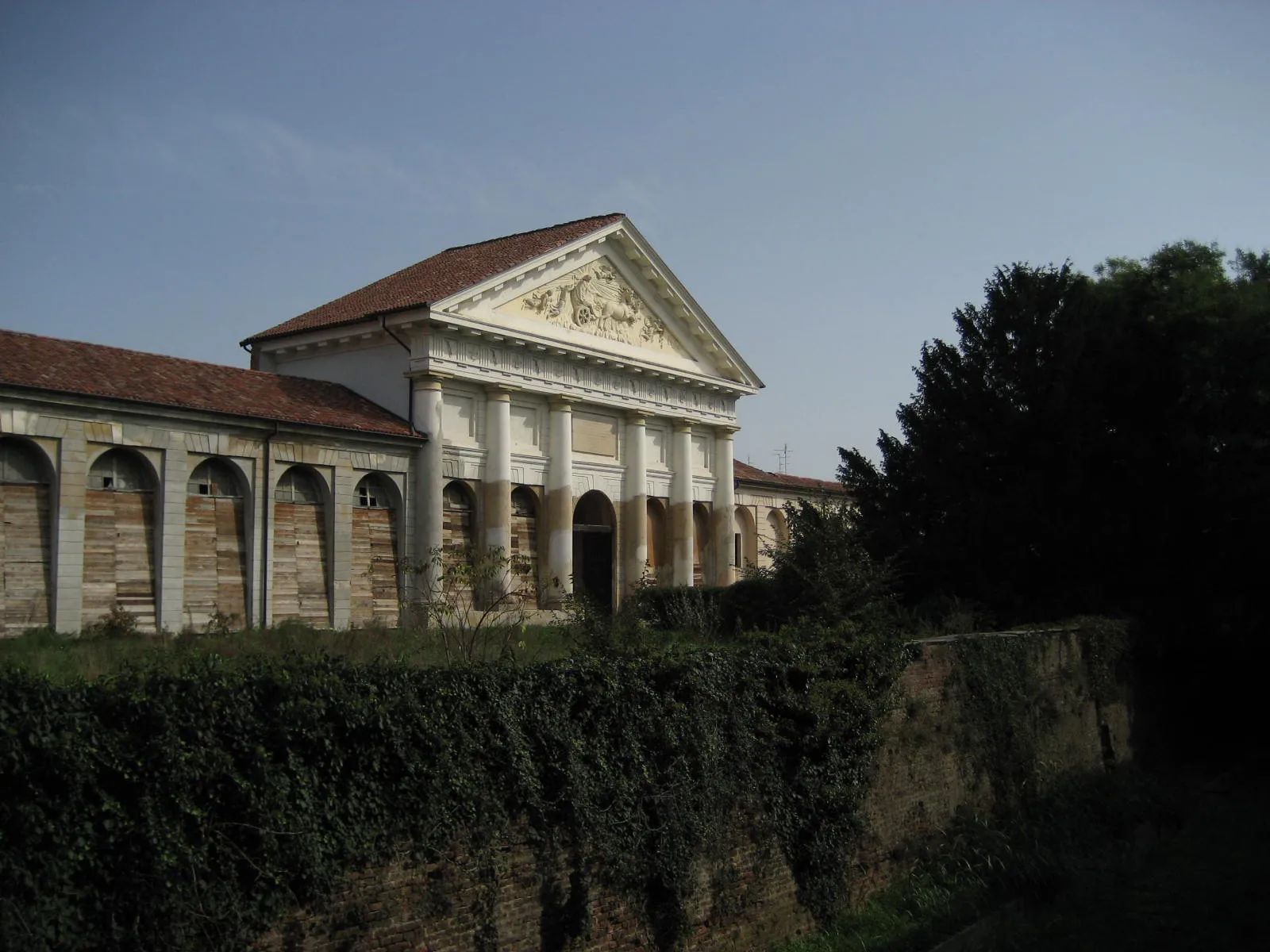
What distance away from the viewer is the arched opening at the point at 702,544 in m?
37.7

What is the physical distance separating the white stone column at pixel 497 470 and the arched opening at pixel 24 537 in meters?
10.9

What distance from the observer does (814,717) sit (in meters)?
12.5

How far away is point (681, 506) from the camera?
3591 centimetres

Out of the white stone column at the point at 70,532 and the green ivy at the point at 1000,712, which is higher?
the white stone column at the point at 70,532

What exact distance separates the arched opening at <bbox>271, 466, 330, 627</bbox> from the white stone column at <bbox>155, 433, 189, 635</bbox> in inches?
88.2

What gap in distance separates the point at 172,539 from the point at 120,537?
98cm

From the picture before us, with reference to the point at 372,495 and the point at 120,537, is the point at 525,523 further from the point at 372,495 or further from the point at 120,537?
the point at 120,537

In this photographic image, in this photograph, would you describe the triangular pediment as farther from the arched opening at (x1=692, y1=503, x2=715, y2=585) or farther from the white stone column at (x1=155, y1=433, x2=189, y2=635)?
the white stone column at (x1=155, y1=433, x2=189, y2=635)

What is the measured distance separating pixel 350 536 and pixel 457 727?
18559 millimetres

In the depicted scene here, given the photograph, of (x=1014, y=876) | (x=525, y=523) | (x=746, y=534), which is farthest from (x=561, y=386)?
(x=1014, y=876)

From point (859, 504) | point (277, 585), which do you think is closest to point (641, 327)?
point (859, 504)

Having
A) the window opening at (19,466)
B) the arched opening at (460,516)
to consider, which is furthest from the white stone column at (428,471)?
the window opening at (19,466)

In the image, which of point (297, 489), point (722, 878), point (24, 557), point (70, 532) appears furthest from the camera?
point (297, 489)

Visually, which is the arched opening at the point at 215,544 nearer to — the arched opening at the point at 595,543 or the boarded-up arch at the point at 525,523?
the boarded-up arch at the point at 525,523
